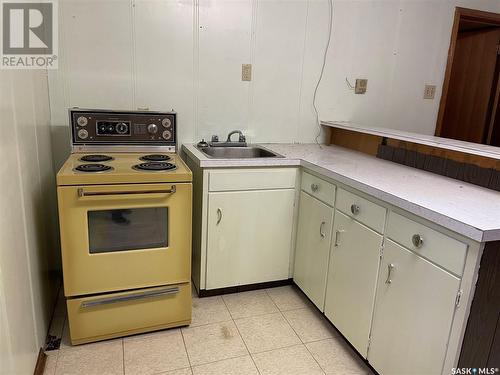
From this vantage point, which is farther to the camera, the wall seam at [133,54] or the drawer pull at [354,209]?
the wall seam at [133,54]

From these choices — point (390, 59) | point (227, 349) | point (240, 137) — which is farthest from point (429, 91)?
point (227, 349)

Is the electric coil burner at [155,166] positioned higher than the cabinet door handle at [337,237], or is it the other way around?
the electric coil burner at [155,166]

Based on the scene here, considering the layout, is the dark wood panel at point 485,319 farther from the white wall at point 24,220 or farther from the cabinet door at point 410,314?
the white wall at point 24,220

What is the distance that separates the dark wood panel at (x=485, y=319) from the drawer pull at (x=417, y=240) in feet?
0.78

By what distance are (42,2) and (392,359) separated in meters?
2.62

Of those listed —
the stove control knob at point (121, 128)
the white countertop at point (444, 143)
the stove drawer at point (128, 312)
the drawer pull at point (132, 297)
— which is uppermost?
the white countertop at point (444, 143)

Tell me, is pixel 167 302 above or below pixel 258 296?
above

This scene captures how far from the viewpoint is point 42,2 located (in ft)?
6.96

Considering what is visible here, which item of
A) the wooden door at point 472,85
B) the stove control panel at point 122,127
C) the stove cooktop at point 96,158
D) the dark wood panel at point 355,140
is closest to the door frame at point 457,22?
the wooden door at point 472,85

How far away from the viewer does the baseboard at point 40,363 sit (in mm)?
1660

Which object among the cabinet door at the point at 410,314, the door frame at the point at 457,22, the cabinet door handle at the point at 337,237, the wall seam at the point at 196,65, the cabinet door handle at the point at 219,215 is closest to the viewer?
the cabinet door at the point at 410,314

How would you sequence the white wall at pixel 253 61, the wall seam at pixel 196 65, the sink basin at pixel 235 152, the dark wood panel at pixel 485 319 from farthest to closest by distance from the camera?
the sink basin at pixel 235 152 < the wall seam at pixel 196 65 < the white wall at pixel 253 61 < the dark wood panel at pixel 485 319

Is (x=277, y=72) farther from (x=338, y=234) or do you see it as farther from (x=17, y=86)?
(x=17, y=86)

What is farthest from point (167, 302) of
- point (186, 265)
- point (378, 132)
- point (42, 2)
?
point (42, 2)
